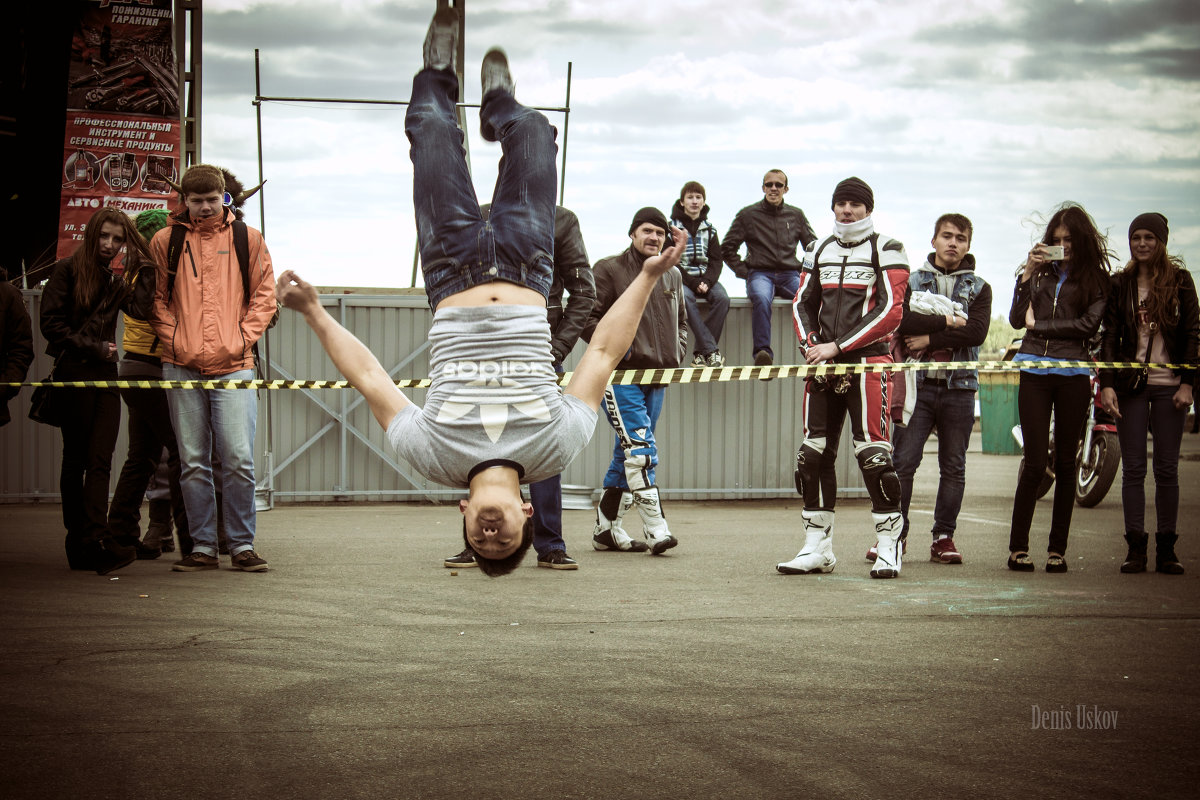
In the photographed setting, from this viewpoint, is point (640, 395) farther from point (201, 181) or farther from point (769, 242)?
point (769, 242)

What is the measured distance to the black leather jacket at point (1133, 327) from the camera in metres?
7.53

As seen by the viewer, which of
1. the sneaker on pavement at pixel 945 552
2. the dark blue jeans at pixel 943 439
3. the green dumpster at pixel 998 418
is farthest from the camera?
the green dumpster at pixel 998 418

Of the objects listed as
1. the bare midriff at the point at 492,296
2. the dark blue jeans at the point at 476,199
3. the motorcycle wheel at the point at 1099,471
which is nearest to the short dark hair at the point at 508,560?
the bare midriff at the point at 492,296

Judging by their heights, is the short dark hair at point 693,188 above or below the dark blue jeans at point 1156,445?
above

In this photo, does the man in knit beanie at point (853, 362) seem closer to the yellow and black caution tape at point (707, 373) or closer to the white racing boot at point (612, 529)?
the yellow and black caution tape at point (707, 373)

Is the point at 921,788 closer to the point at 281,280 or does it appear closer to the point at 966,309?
the point at 281,280

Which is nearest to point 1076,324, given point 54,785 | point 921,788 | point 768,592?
point 768,592

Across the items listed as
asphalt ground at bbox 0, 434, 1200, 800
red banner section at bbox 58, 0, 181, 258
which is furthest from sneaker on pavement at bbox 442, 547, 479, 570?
red banner section at bbox 58, 0, 181, 258

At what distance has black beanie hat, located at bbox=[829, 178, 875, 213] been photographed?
7.24 metres

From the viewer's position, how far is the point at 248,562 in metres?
7.14

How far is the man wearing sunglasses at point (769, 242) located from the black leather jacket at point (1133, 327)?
498cm

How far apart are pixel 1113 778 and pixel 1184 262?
537 centimetres

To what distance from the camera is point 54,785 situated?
10.9 feet

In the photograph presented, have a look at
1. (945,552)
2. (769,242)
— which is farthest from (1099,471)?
(945,552)
